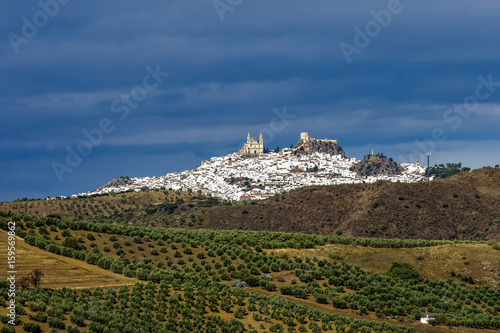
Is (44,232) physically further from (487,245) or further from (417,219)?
(417,219)

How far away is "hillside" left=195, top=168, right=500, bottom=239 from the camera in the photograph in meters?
97.4

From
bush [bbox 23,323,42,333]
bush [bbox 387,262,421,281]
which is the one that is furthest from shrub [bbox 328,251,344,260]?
bush [bbox 23,323,42,333]

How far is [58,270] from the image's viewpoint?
4428 cm

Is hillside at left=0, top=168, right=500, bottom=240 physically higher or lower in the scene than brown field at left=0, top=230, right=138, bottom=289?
higher

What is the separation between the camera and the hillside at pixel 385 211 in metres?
97.4

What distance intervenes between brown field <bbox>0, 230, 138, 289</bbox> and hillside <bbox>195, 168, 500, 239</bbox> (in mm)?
56440

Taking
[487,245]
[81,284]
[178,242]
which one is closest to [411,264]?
[487,245]

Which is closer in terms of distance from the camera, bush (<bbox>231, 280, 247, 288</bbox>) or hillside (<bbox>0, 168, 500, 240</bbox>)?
bush (<bbox>231, 280, 247, 288</bbox>)

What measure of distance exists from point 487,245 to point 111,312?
46489mm

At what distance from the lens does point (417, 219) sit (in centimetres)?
9931

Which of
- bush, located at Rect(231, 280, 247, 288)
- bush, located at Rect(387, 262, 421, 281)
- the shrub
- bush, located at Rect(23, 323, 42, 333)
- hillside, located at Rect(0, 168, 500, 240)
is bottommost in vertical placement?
bush, located at Rect(23, 323, 42, 333)

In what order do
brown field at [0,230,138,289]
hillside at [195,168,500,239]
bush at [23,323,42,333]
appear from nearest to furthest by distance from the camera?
bush at [23,323,42,333], brown field at [0,230,138,289], hillside at [195,168,500,239]

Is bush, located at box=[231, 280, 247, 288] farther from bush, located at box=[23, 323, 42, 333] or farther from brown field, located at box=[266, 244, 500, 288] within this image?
bush, located at box=[23, 323, 42, 333]

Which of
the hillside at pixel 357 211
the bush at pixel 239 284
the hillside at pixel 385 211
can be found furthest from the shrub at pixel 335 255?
the hillside at pixel 385 211
